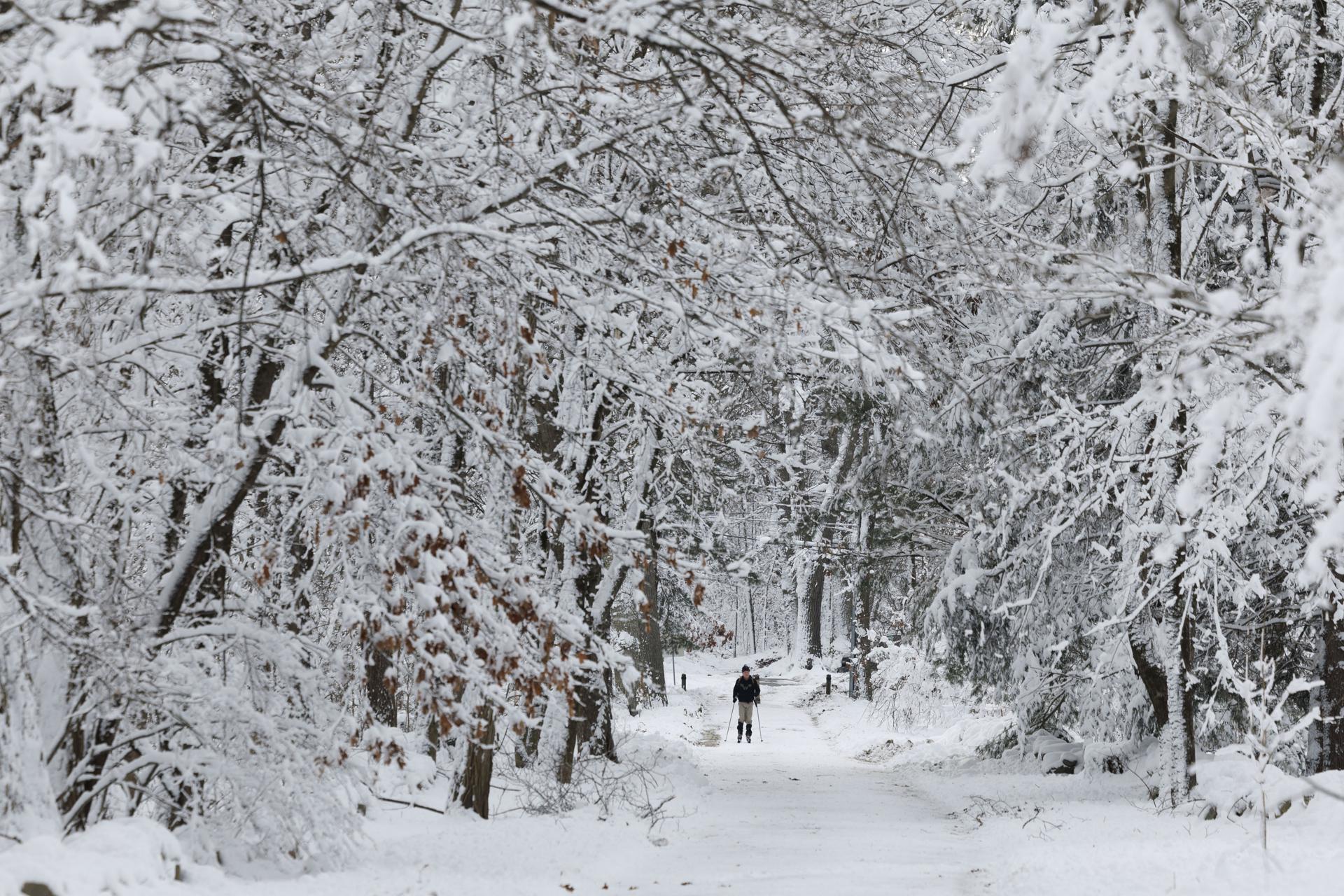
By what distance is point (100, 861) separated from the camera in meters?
5.66

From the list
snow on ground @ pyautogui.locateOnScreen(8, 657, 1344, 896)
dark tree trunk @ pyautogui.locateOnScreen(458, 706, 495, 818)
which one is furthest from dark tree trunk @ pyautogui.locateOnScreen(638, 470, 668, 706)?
dark tree trunk @ pyautogui.locateOnScreen(458, 706, 495, 818)

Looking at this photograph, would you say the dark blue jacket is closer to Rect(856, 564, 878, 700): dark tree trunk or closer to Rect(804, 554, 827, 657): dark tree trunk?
Rect(856, 564, 878, 700): dark tree trunk

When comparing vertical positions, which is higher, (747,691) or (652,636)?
(652,636)

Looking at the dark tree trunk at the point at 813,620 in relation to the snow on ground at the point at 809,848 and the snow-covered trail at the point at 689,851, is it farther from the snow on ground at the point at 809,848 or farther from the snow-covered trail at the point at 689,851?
the snow-covered trail at the point at 689,851

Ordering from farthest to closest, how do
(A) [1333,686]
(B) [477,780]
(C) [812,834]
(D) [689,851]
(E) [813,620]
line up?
(E) [813,620] → (A) [1333,686] → (C) [812,834] → (B) [477,780] → (D) [689,851]

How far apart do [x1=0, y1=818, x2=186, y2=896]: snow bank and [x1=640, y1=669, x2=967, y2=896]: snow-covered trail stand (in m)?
4.01

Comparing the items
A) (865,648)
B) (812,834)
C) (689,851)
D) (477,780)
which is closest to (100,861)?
(477,780)

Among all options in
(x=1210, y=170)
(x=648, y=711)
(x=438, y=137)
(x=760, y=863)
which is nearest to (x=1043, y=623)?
(x=1210, y=170)

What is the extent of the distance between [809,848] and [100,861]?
275 inches

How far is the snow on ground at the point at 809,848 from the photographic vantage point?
7.06 metres

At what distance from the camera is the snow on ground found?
7.06m

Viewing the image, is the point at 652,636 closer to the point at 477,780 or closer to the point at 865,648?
the point at 865,648

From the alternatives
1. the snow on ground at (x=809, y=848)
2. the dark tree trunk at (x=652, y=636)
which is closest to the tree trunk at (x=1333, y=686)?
the snow on ground at (x=809, y=848)

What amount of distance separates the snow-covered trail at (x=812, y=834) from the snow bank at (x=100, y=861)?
4012 mm
